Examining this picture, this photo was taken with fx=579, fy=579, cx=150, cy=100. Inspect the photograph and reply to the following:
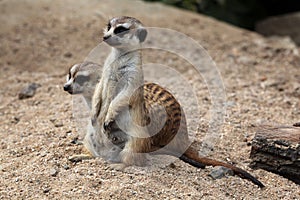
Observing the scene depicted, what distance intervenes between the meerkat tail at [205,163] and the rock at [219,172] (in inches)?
0.8

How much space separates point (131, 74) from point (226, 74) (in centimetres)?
219

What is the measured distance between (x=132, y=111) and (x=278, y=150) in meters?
0.78

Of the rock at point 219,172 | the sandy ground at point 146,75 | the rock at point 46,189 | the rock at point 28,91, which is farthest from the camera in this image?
the rock at point 28,91

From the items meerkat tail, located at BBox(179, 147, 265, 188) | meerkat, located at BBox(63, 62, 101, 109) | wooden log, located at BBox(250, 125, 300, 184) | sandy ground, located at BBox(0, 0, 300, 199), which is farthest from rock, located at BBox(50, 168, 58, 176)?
wooden log, located at BBox(250, 125, 300, 184)

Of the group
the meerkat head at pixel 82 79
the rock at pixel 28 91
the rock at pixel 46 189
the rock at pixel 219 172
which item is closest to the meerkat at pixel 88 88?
the meerkat head at pixel 82 79

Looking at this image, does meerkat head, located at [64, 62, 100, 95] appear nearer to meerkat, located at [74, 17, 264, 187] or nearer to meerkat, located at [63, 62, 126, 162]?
meerkat, located at [63, 62, 126, 162]

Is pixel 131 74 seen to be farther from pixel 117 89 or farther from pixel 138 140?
pixel 138 140

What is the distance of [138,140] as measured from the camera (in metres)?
2.87

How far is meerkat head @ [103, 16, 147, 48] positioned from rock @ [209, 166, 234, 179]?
757 mm

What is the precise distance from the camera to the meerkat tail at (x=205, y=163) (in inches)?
116

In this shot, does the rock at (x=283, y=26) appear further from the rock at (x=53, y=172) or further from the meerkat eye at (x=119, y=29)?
the rock at (x=53, y=172)

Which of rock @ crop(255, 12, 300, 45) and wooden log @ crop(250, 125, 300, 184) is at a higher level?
rock @ crop(255, 12, 300, 45)

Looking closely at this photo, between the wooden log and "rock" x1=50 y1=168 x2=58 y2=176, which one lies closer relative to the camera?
"rock" x1=50 y1=168 x2=58 y2=176

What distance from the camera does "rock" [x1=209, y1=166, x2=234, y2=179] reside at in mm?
2934
